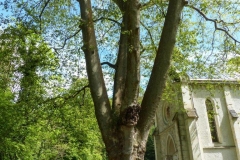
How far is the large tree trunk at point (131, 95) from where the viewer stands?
14.6 feet

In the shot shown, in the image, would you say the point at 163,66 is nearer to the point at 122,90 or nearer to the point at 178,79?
the point at 122,90

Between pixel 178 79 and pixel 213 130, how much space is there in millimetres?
11987

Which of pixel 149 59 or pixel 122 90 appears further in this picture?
pixel 149 59

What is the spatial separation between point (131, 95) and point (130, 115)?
12.6 inches

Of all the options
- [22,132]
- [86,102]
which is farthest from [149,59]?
[22,132]

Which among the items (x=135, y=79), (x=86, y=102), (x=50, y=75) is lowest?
(x=135, y=79)

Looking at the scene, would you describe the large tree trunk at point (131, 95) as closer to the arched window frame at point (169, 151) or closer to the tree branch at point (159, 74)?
the tree branch at point (159, 74)

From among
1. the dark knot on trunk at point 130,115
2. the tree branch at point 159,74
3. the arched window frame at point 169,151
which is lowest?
the dark knot on trunk at point 130,115

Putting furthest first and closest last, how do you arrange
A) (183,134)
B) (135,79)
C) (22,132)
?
(183,134), (22,132), (135,79)

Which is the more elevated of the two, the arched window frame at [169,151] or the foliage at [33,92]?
the arched window frame at [169,151]

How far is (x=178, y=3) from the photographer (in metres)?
5.00

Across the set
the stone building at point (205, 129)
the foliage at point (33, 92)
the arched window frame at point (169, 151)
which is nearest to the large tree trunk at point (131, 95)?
the foliage at point (33, 92)

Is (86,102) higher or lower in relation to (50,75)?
lower

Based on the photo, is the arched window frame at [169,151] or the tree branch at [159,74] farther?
the arched window frame at [169,151]
